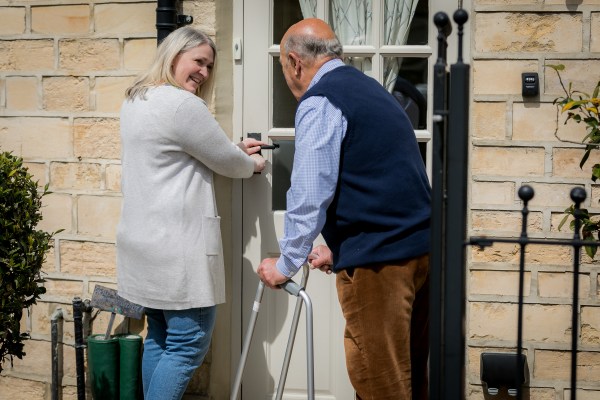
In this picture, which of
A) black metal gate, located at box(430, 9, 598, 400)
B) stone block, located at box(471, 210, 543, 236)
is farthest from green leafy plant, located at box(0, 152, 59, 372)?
stone block, located at box(471, 210, 543, 236)

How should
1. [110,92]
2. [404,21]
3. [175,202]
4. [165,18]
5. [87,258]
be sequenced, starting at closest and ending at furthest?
1. [175,202]
2. [165,18]
3. [404,21]
4. [110,92]
5. [87,258]

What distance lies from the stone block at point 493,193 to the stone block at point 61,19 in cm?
221

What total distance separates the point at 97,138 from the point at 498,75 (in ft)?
6.90

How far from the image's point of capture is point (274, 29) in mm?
5008

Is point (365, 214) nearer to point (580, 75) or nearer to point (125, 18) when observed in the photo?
point (580, 75)

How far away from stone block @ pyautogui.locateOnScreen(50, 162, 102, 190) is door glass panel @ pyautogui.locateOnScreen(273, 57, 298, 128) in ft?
3.25

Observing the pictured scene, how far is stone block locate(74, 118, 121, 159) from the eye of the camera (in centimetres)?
499

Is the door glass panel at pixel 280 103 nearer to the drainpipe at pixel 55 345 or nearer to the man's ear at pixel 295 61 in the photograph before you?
the man's ear at pixel 295 61

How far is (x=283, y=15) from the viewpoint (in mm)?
5008

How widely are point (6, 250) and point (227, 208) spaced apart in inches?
52.5

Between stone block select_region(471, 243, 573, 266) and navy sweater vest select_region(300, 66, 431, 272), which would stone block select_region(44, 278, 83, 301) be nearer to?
navy sweater vest select_region(300, 66, 431, 272)

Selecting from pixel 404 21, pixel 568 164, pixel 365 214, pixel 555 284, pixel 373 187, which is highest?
pixel 404 21

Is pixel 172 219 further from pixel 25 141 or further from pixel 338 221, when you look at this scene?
pixel 25 141

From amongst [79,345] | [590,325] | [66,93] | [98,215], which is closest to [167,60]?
[66,93]
